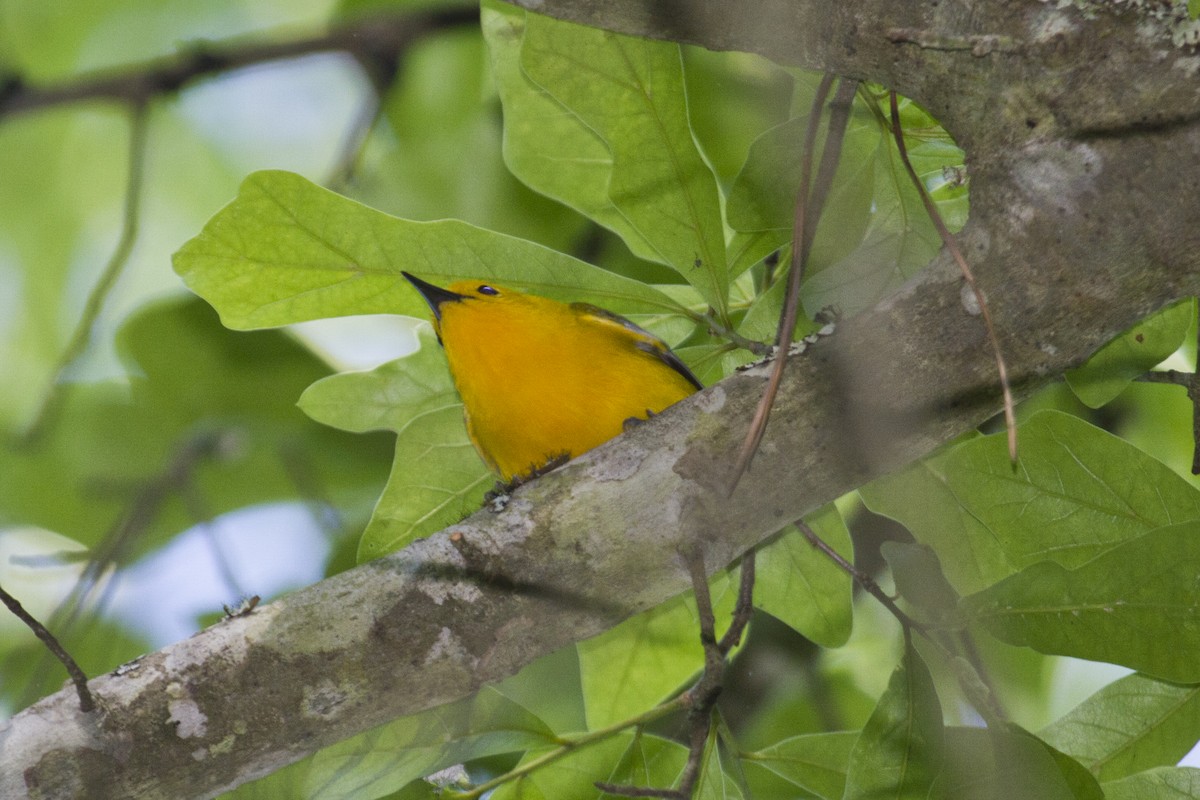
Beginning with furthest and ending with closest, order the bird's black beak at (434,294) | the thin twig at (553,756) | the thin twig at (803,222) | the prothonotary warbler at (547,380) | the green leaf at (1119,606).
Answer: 1. the prothonotary warbler at (547,380)
2. the bird's black beak at (434,294)
3. the thin twig at (553,756)
4. the green leaf at (1119,606)
5. the thin twig at (803,222)

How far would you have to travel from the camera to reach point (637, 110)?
276cm

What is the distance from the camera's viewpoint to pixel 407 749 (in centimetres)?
254

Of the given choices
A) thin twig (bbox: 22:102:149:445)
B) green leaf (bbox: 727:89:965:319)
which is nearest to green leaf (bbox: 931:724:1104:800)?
green leaf (bbox: 727:89:965:319)

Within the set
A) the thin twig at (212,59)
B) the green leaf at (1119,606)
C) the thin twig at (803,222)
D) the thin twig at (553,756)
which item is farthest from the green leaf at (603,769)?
the thin twig at (212,59)

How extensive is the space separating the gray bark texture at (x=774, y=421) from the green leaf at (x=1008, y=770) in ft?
2.27

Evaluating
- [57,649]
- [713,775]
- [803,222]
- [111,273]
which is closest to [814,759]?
[713,775]

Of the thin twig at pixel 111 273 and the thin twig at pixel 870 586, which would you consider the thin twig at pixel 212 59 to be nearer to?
the thin twig at pixel 111 273

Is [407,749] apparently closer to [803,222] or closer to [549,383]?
[549,383]

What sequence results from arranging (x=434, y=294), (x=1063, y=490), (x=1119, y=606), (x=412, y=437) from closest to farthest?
(x=1119, y=606), (x=1063, y=490), (x=412, y=437), (x=434, y=294)

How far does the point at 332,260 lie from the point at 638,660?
140cm

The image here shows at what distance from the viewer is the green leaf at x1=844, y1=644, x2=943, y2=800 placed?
2.53 meters

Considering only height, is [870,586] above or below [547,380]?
below

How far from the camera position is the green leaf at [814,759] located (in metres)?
3.01

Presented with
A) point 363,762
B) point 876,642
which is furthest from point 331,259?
point 876,642
